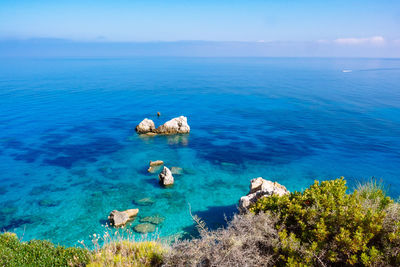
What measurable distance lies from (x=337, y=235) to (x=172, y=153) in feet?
79.6

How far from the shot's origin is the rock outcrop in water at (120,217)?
687 inches

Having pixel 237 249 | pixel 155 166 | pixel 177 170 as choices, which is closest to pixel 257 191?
pixel 177 170

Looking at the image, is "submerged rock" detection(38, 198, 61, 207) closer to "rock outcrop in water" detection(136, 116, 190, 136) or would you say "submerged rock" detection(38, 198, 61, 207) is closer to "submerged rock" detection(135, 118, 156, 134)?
"rock outcrop in water" detection(136, 116, 190, 136)

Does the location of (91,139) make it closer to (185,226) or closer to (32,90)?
(185,226)

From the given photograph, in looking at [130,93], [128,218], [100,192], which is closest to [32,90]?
[130,93]

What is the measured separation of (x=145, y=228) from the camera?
17344 mm

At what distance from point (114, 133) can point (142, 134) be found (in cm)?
451

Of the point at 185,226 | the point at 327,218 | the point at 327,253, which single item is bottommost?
the point at 185,226

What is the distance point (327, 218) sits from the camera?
8641 millimetres

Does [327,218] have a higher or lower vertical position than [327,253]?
higher

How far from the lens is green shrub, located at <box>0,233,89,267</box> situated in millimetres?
9297

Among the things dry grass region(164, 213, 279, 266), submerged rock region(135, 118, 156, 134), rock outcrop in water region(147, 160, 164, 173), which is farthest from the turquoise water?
dry grass region(164, 213, 279, 266)

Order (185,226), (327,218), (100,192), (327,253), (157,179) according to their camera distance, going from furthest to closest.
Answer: (157,179)
(100,192)
(185,226)
(327,218)
(327,253)

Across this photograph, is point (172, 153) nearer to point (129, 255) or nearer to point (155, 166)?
point (155, 166)
